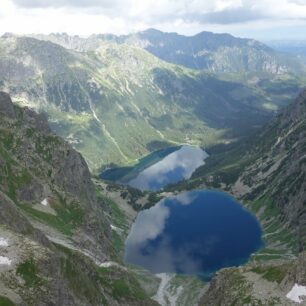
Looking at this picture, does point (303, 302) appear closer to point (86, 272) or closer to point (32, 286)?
point (32, 286)

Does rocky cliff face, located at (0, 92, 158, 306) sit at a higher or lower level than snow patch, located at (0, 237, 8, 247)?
lower

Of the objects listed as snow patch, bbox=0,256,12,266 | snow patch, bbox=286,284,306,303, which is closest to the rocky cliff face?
snow patch, bbox=0,256,12,266

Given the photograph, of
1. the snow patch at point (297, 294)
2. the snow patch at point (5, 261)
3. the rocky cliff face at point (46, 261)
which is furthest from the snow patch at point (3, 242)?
the snow patch at point (297, 294)

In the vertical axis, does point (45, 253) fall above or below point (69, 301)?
above

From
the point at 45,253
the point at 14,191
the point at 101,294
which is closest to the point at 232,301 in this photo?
the point at 101,294

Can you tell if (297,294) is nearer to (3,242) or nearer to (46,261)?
(46,261)

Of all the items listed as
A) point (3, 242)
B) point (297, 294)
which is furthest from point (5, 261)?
point (297, 294)

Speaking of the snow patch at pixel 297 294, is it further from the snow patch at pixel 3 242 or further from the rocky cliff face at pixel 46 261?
the snow patch at pixel 3 242

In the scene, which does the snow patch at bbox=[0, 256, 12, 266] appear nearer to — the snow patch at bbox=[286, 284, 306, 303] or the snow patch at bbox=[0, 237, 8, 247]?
the snow patch at bbox=[0, 237, 8, 247]
